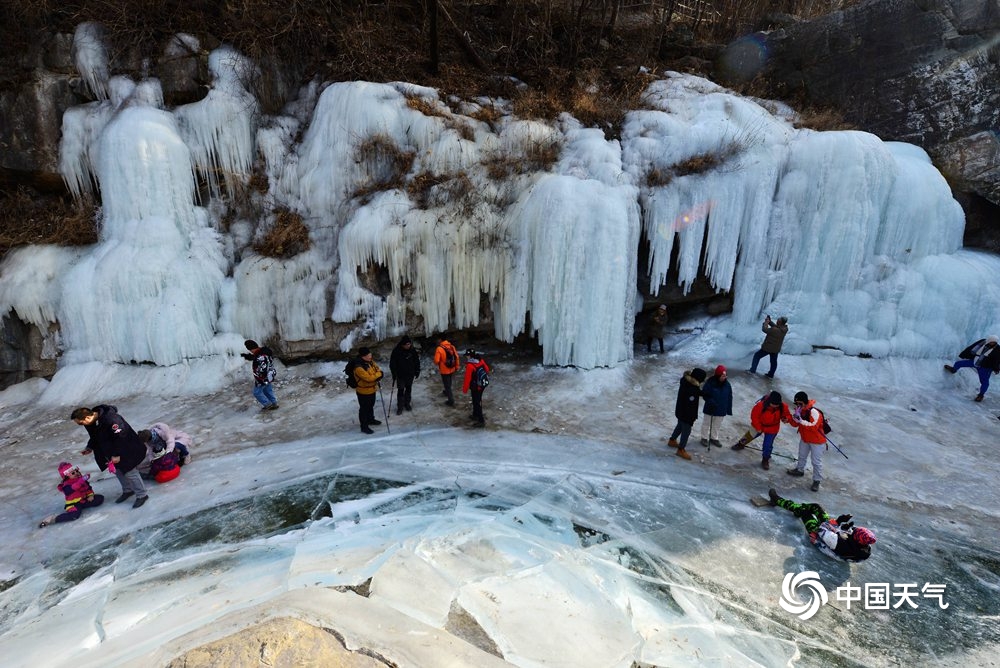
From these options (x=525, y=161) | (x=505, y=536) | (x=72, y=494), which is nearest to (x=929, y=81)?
(x=525, y=161)

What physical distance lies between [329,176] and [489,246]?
11.6 feet

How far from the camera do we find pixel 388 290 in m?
9.09

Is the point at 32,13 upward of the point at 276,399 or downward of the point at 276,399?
upward

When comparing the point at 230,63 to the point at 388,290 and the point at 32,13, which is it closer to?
the point at 32,13

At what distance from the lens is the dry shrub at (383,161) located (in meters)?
9.27

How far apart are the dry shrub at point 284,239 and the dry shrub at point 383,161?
50.5 inches

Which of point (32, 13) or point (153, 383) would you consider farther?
point (32, 13)

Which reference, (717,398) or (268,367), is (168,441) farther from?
(717,398)

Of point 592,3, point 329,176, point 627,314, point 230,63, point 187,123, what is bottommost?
point 627,314

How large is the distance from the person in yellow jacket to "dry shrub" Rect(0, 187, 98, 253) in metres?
6.54

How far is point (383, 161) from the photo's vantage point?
9.41 metres

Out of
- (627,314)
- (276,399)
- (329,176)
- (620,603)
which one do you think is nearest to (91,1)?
(329,176)

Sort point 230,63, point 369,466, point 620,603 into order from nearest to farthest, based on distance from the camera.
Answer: point 620,603, point 369,466, point 230,63

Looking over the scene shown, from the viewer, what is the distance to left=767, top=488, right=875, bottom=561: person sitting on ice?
4473 mm
